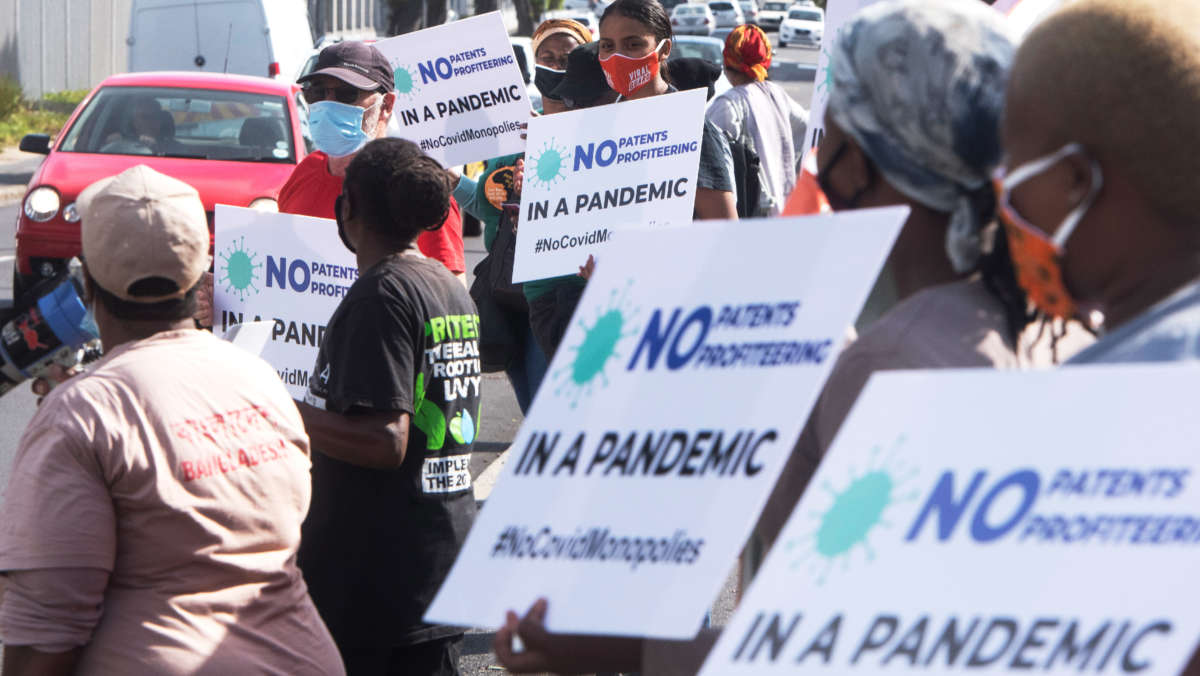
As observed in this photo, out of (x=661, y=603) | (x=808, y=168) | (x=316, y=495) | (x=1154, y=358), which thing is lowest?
(x=316, y=495)

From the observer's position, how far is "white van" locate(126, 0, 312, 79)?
1537 cm

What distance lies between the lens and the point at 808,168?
93.3 inches

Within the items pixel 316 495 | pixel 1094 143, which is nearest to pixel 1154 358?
pixel 1094 143

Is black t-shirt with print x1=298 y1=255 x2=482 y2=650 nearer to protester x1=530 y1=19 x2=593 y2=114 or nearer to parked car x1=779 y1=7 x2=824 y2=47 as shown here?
protester x1=530 y1=19 x2=593 y2=114

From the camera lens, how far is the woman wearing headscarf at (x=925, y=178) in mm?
1771

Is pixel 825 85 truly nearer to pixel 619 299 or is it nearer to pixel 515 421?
pixel 619 299

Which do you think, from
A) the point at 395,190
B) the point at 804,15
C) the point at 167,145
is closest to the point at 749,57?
the point at 395,190

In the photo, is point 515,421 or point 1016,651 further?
point 515,421

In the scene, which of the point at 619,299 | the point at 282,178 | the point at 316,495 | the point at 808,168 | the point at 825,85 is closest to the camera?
the point at 619,299

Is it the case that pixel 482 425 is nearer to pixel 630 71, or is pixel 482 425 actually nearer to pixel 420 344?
pixel 630 71

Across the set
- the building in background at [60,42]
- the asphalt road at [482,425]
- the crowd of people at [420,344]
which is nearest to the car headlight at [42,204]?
the asphalt road at [482,425]

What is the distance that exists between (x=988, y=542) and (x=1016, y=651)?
10 centimetres

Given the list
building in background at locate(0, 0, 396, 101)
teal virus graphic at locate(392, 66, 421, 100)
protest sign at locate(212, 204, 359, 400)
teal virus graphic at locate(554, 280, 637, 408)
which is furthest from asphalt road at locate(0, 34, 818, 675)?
building in background at locate(0, 0, 396, 101)

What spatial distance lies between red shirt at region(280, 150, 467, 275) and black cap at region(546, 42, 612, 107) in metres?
0.57
